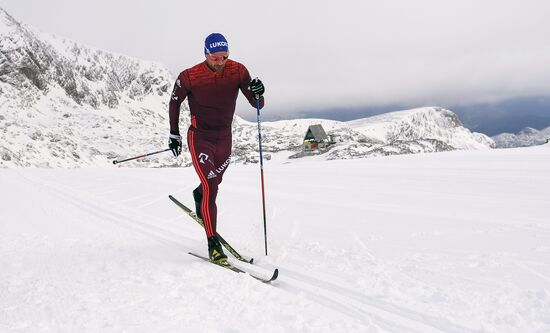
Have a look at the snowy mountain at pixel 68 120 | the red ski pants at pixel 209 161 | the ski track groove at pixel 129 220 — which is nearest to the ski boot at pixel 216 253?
the red ski pants at pixel 209 161

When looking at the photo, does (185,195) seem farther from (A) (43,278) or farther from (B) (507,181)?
(B) (507,181)

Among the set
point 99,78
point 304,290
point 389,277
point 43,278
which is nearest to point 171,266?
point 43,278

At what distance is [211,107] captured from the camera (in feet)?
15.1

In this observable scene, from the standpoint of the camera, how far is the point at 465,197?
281 inches

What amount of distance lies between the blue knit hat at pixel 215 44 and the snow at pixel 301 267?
257 cm

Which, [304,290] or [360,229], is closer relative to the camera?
[304,290]

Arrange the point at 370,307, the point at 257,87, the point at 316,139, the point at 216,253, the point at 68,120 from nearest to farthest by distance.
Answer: the point at 370,307 < the point at 216,253 < the point at 257,87 < the point at 316,139 < the point at 68,120

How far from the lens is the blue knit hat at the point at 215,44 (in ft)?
14.3

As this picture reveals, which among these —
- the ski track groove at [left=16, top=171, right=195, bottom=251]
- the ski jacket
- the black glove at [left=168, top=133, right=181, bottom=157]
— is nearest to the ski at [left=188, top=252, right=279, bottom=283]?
the ski track groove at [left=16, top=171, right=195, bottom=251]

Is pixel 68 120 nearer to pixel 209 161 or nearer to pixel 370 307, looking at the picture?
pixel 209 161

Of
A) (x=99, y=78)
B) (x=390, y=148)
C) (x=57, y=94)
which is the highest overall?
(x=99, y=78)

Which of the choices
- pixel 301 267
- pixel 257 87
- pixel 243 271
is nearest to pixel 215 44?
pixel 257 87

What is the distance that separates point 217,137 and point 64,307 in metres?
2.64

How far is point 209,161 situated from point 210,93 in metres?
0.88
